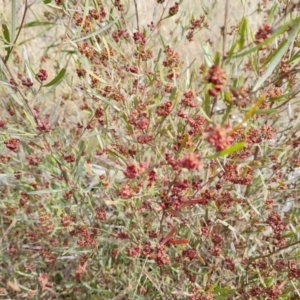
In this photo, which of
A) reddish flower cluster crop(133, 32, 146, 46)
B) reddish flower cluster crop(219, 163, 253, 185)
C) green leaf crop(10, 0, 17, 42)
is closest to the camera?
green leaf crop(10, 0, 17, 42)

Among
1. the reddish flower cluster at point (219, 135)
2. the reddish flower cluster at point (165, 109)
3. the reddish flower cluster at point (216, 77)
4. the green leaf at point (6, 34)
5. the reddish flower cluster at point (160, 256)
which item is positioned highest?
the green leaf at point (6, 34)

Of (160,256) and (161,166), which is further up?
(161,166)

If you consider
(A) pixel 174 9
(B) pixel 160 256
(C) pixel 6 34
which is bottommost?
(B) pixel 160 256

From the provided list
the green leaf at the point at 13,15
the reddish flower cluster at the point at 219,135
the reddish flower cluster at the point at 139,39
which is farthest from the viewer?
the reddish flower cluster at the point at 139,39

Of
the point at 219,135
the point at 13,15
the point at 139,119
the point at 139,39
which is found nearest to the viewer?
the point at 219,135

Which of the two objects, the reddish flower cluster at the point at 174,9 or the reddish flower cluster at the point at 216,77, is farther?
the reddish flower cluster at the point at 174,9

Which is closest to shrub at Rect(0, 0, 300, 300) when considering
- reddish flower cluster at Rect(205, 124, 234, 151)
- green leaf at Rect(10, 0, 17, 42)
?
green leaf at Rect(10, 0, 17, 42)

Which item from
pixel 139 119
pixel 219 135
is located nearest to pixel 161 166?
pixel 139 119

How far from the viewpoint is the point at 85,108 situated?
1566mm

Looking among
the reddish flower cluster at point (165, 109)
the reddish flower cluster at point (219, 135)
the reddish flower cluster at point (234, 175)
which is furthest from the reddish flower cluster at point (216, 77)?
the reddish flower cluster at point (234, 175)

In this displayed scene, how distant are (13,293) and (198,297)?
41.4 inches

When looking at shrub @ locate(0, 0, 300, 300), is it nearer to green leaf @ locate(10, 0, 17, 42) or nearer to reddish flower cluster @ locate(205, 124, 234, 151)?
green leaf @ locate(10, 0, 17, 42)

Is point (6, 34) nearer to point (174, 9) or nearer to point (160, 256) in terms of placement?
→ point (174, 9)

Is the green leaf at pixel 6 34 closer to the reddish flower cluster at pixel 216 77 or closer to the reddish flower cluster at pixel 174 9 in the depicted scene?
the reddish flower cluster at pixel 174 9
